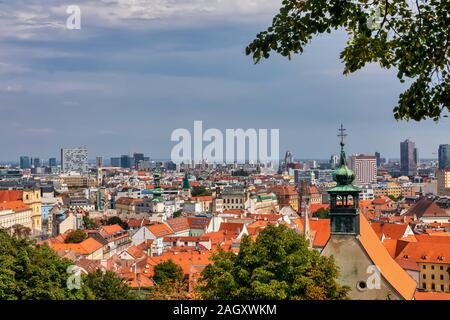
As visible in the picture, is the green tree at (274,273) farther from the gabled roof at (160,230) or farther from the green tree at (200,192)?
the green tree at (200,192)

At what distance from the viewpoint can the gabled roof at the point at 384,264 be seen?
20750mm

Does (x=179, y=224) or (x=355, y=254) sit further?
(x=179, y=224)

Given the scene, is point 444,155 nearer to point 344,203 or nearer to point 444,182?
point 444,182

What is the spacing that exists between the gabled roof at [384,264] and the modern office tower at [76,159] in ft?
463

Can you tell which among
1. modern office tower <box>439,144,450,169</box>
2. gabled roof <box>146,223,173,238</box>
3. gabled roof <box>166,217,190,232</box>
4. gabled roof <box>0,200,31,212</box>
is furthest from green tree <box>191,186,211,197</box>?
modern office tower <box>439,144,450,169</box>

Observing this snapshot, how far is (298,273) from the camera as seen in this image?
18078 mm

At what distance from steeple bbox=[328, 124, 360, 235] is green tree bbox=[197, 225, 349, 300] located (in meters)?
2.35

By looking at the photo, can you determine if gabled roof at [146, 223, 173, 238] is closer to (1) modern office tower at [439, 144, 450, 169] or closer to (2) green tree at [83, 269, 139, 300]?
(2) green tree at [83, 269, 139, 300]

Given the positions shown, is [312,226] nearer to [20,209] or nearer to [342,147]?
[342,147]

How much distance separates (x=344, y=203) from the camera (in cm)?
2256

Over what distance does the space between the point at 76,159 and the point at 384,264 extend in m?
161

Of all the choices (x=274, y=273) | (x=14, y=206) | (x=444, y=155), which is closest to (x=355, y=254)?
(x=274, y=273)
